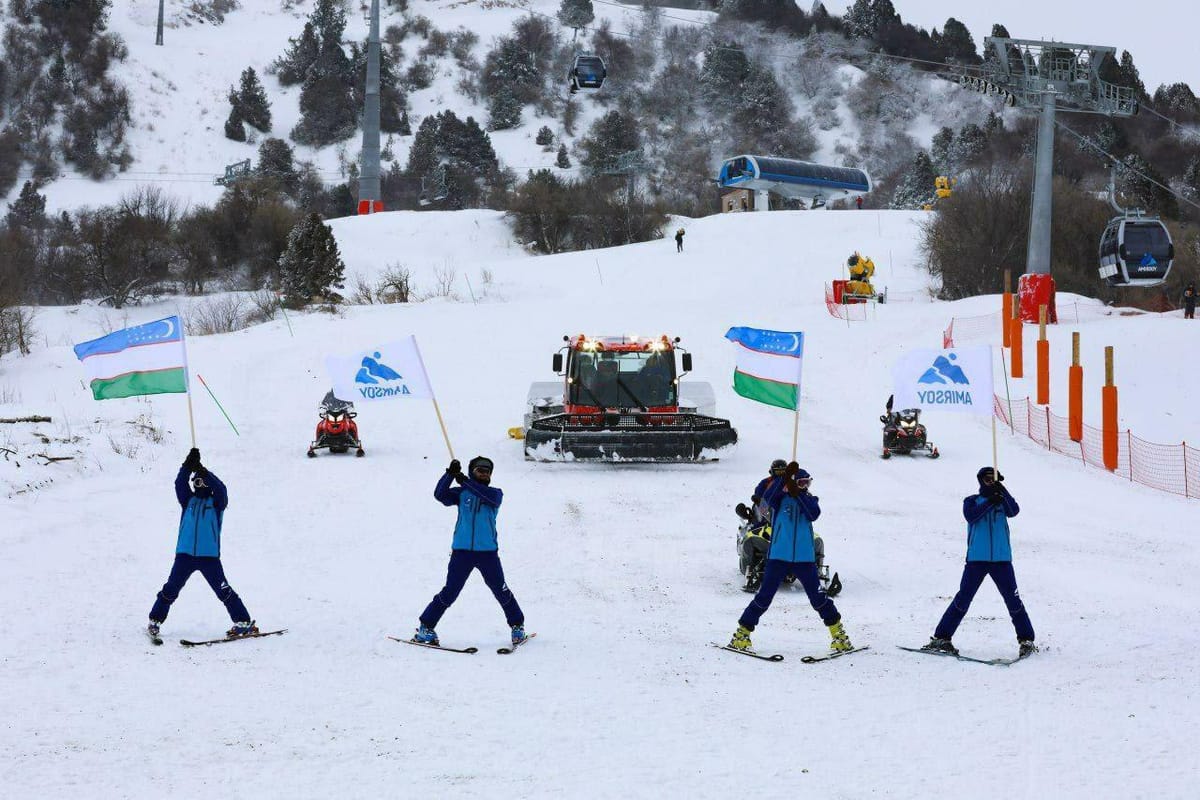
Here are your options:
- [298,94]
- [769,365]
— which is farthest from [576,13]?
[769,365]

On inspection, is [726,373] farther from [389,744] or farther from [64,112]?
[64,112]

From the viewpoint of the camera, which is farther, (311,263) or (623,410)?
(311,263)

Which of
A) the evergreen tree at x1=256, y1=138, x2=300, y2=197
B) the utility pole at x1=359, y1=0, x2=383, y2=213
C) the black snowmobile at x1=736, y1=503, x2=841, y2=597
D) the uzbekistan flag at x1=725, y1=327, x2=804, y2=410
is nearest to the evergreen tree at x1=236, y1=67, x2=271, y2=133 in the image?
the evergreen tree at x1=256, y1=138, x2=300, y2=197

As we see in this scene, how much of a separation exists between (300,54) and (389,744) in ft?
386

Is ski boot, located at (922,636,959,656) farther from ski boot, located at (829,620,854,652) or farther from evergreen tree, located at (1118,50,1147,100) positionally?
evergreen tree, located at (1118,50,1147,100)

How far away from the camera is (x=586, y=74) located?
139 feet

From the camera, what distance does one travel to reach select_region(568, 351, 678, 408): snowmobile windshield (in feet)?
69.7

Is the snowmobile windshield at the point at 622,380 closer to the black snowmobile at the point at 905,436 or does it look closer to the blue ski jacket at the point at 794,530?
the black snowmobile at the point at 905,436

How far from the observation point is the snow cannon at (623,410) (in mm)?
19375

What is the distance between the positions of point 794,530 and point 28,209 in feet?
273

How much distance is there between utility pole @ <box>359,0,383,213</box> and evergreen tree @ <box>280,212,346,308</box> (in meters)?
23.6

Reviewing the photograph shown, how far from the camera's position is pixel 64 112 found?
9688 cm

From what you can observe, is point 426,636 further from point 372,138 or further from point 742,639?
point 372,138

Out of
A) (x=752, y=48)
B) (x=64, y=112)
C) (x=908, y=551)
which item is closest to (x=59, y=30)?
(x=64, y=112)
